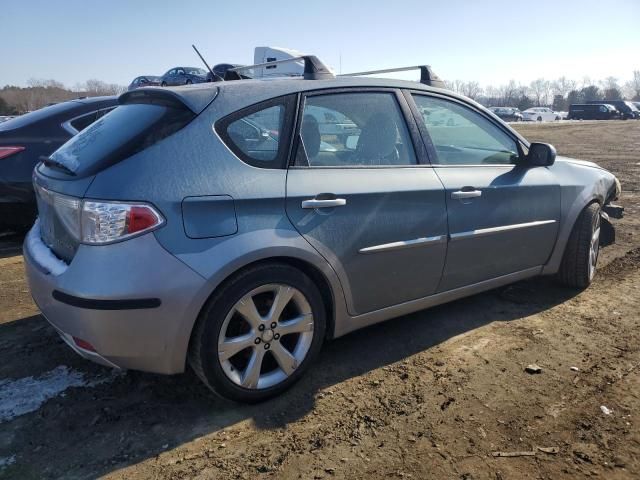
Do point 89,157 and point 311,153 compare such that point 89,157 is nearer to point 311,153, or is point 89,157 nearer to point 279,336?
point 311,153

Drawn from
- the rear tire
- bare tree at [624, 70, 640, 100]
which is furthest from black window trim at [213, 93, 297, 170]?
bare tree at [624, 70, 640, 100]

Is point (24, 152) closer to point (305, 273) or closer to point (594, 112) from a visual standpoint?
point (305, 273)

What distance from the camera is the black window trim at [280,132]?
2.67 metres

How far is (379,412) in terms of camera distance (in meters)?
2.70

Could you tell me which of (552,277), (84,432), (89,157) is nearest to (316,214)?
(89,157)

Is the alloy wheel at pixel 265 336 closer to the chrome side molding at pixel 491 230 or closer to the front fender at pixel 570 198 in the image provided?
the chrome side molding at pixel 491 230

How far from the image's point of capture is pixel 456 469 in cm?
229

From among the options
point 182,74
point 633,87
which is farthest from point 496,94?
point 182,74

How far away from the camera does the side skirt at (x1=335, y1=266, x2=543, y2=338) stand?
3.10 meters

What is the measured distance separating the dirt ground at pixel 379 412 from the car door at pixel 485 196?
0.48 metres

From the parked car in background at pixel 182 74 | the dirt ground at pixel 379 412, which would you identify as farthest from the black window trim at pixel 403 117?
the parked car in background at pixel 182 74

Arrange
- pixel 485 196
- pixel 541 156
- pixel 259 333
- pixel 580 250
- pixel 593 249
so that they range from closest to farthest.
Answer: pixel 259 333
pixel 485 196
pixel 541 156
pixel 580 250
pixel 593 249

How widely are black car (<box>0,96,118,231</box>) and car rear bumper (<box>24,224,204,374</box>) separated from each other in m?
3.00

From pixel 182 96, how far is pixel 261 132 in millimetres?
437
